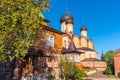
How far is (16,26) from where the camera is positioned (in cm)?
2167

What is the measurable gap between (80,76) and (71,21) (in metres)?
45.1

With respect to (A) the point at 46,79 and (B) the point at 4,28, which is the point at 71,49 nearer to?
(A) the point at 46,79

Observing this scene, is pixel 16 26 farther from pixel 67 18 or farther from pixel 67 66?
pixel 67 18

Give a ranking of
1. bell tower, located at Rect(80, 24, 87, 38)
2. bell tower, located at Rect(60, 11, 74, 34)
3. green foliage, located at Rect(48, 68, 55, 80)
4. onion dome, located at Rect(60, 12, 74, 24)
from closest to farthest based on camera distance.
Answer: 1. green foliage, located at Rect(48, 68, 55, 80)
2. bell tower, located at Rect(60, 11, 74, 34)
3. onion dome, located at Rect(60, 12, 74, 24)
4. bell tower, located at Rect(80, 24, 87, 38)

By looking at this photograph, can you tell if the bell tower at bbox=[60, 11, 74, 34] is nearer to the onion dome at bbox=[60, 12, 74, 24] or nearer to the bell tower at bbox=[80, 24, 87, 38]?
the onion dome at bbox=[60, 12, 74, 24]

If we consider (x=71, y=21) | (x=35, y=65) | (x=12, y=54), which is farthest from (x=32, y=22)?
(x=71, y=21)

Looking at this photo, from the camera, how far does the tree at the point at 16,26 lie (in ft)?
67.8

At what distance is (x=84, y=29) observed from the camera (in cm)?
9025

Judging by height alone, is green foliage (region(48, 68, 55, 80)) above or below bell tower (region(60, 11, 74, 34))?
below

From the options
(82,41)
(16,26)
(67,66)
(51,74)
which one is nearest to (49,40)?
(51,74)

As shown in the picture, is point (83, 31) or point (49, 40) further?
point (83, 31)

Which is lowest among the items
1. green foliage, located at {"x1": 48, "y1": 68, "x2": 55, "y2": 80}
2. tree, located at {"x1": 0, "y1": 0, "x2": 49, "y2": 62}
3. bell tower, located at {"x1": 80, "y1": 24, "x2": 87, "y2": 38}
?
green foliage, located at {"x1": 48, "y1": 68, "x2": 55, "y2": 80}

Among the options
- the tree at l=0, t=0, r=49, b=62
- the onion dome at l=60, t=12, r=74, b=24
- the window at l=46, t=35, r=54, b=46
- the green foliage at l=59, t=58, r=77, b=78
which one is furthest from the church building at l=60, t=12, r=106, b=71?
the tree at l=0, t=0, r=49, b=62

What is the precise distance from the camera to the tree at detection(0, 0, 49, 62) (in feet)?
67.8
